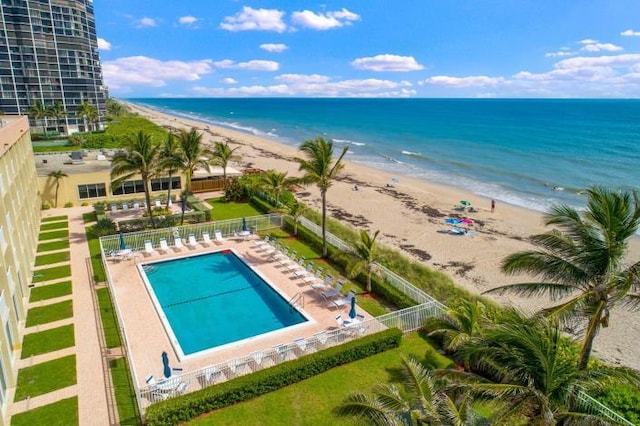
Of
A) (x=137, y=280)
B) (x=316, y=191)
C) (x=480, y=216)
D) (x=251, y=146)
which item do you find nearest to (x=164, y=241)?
(x=137, y=280)

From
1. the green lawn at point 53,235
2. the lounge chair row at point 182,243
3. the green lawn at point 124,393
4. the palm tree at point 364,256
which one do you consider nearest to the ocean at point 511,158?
the palm tree at point 364,256

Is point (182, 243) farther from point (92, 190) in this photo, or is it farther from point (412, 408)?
point (412, 408)

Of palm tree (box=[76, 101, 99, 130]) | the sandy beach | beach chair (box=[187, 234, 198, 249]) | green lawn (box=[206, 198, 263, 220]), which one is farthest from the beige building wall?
palm tree (box=[76, 101, 99, 130])

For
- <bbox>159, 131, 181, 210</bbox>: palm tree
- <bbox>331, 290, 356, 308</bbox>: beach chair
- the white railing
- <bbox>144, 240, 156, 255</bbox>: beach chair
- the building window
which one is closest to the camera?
<bbox>331, 290, 356, 308</bbox>: beach chair

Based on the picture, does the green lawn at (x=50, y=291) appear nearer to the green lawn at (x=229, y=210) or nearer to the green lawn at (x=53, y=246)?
the green lawn at (x=53, y=246)

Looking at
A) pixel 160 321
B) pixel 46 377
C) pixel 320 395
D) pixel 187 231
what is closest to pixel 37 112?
pixel 187 231

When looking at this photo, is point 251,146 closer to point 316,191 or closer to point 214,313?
point 316,191

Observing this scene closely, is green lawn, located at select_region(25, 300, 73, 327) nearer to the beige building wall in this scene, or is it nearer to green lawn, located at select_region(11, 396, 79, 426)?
the beige building wall
